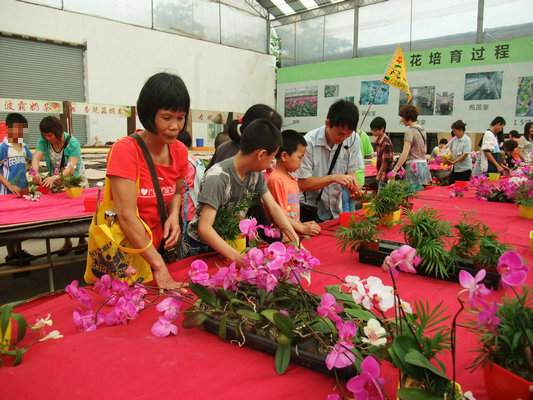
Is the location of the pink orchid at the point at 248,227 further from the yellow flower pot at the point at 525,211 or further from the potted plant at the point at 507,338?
the yellow flower pot at the point at 525,211

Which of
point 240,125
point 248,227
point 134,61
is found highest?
point 134,61

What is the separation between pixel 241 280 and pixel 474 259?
0.89 m

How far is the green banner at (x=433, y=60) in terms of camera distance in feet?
29.6

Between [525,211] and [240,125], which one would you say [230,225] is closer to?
[240,125]

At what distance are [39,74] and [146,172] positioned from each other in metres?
9.56

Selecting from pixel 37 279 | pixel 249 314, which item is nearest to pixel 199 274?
pixel 249 314

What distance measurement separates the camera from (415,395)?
0.56 metres

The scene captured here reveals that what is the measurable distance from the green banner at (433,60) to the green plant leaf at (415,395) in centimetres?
1071

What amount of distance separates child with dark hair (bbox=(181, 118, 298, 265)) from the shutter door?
8.58 meters

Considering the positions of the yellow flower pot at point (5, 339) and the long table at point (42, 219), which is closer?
the yellow flower pot at point (5, 339)

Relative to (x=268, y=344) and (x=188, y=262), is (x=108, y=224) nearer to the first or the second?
(x=188, y=262)

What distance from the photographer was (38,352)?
834 millimetres

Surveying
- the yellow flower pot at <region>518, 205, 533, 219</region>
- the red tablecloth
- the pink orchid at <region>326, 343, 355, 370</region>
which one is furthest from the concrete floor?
the yellow flower pot at <region>518, 205, 533, 219</region>

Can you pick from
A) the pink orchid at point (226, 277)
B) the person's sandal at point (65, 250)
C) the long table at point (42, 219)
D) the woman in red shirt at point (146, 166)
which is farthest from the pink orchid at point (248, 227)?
the person's sandal at point (65, 250)
